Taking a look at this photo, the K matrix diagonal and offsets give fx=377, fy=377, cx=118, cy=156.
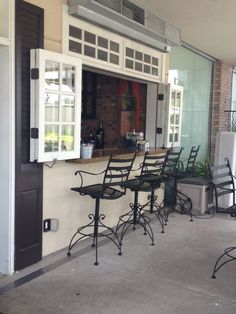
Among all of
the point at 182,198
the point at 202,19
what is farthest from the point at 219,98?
the point at 202,19

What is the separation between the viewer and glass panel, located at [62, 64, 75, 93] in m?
3.31

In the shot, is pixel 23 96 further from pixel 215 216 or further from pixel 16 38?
pixel 215 216

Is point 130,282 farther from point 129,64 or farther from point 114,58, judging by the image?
point 129,64

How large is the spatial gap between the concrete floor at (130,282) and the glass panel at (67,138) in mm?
1029

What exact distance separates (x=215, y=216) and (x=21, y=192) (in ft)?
10.3

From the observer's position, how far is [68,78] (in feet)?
11.1

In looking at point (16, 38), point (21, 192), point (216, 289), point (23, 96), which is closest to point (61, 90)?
point (23, 96)

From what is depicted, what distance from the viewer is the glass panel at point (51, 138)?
10.4ft

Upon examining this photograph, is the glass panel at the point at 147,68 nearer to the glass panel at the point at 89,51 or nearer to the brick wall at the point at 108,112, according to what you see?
the brick wall at the point at 108,112

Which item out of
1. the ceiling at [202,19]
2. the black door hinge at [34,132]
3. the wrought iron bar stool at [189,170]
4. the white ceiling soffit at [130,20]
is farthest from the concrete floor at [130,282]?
the ceiling at [202,19]

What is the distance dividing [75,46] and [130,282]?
2.18 metres

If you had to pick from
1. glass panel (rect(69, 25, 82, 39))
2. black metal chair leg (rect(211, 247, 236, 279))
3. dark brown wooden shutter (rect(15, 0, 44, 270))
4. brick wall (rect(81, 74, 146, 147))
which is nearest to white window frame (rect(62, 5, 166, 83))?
glass panel (rect(69, 25, 82, 39))

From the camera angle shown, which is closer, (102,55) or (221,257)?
(221,257)

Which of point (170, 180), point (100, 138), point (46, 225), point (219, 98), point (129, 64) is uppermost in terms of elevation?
point (129, 64)
